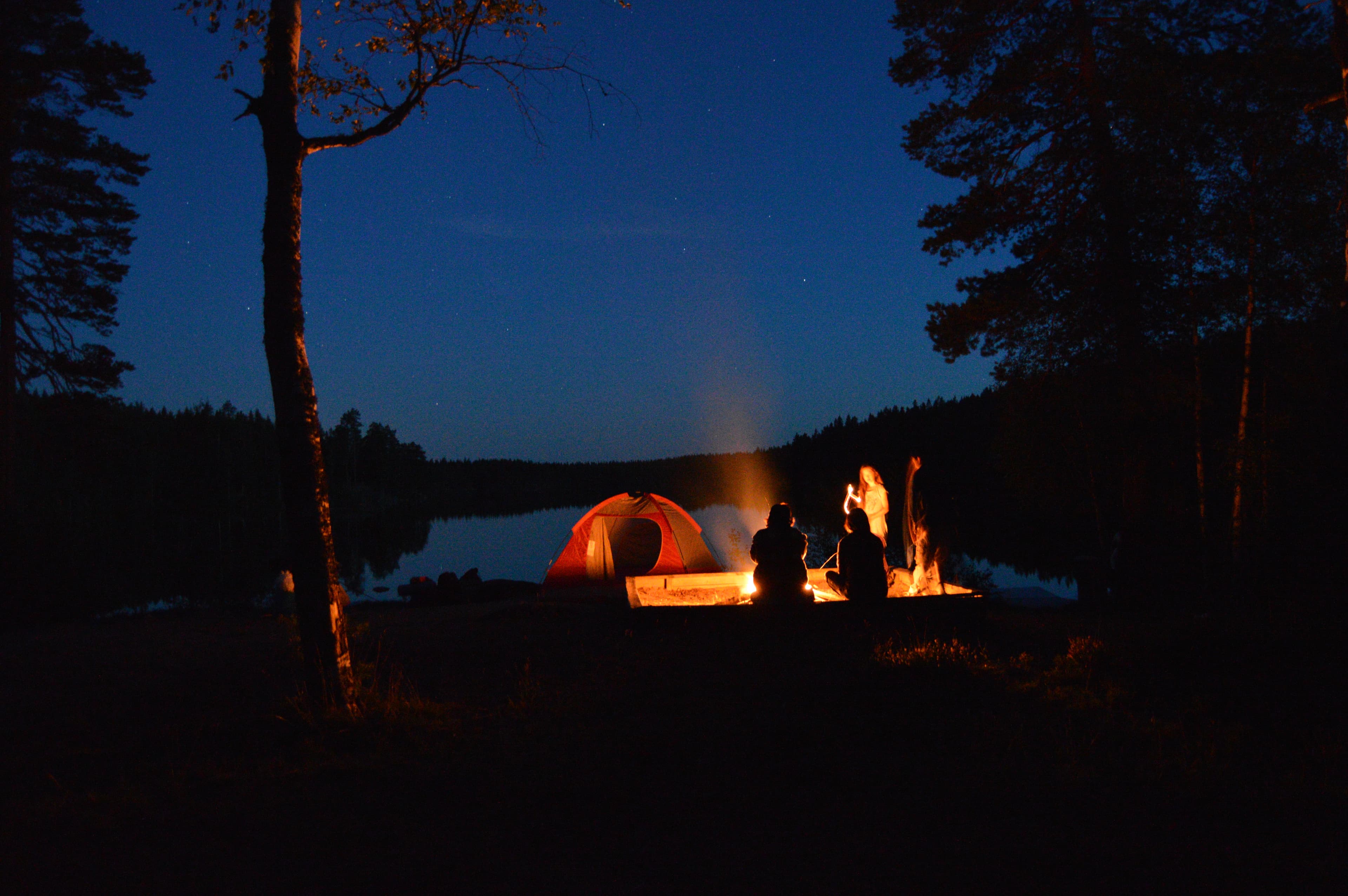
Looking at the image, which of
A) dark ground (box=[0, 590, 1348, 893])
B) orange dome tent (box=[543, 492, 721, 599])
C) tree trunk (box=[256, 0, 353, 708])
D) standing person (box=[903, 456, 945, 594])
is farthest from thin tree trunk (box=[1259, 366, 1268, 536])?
tree trunk (box=[256, 0, 353, 708])

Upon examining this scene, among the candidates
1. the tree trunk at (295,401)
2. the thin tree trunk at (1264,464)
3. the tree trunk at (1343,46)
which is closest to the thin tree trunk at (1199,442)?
the thin tree trunk at (1264,464)

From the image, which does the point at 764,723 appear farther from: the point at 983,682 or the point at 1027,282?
the point at 1027,282

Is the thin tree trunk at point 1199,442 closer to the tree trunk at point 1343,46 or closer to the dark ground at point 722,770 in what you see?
the dark ground at point 722,770

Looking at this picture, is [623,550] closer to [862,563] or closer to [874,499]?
[874,499]

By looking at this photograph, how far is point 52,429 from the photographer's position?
42.6 feet

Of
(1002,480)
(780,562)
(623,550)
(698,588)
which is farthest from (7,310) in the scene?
(1002,480)

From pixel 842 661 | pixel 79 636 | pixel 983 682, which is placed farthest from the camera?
pixel 79 636

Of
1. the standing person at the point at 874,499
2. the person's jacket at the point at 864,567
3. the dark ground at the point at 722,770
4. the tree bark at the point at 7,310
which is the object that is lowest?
the dark ground at the point at 722,770

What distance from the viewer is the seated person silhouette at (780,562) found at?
7.32 metres

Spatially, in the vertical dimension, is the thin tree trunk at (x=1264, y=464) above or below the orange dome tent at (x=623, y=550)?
above

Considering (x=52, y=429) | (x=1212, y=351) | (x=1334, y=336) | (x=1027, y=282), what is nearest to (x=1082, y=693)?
(x=1334, y=336)

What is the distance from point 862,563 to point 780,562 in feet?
2.58

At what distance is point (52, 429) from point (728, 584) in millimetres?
11889

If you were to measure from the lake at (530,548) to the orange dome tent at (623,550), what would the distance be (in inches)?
18.3
